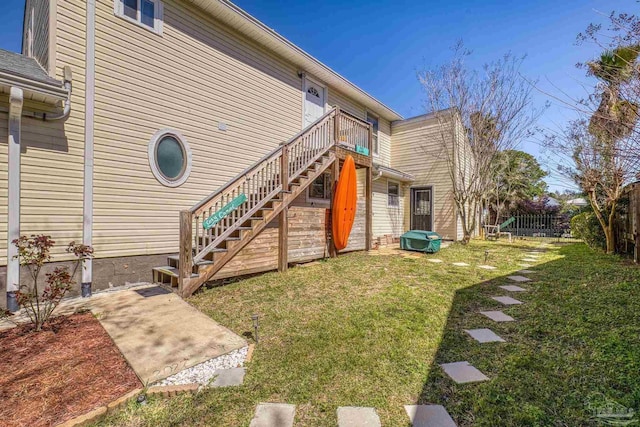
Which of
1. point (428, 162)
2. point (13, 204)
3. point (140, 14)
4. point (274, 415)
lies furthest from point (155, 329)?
point (428, 162)

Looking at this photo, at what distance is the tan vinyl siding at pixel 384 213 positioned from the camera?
36.3 ft

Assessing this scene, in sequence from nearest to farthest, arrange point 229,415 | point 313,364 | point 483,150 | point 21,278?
point 229,415 → point 313,364 → point 21,278 → point 483,150

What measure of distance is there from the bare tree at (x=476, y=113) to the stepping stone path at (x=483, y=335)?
8592 mm

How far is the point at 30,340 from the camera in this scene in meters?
3.14

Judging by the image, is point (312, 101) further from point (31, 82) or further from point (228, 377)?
point (228, 377)

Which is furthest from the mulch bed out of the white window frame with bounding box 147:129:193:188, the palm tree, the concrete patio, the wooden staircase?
the palm tree

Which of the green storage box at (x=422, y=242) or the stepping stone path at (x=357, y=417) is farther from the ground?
the green storage box at (x=422, y=242)

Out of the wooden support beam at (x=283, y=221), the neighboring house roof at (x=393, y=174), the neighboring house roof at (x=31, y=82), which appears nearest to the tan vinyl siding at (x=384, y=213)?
the neighboring house roof at (x=393, y=174)

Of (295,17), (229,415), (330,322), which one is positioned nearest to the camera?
(229,415)

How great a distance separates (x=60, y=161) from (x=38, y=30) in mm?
3206

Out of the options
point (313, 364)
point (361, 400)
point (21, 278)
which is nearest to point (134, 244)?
point (21, 278)

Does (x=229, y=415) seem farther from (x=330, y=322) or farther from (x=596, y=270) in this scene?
(x=596, y=270)

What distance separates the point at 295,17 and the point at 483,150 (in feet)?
26.7

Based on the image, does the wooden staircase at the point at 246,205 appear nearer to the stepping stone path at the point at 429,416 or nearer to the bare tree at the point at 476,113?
the stepping stone path at the point at 429,416
